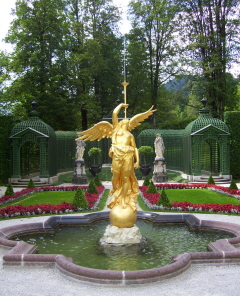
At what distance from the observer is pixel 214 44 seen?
3192 centimetres

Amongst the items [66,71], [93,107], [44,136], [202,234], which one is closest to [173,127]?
[93,107]

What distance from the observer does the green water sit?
688 cm

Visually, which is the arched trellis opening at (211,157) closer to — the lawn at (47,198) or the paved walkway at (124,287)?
the lawn at (47,198)

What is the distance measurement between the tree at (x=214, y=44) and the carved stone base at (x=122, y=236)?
2412cm

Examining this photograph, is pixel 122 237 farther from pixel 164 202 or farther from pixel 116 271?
pixel 164 202

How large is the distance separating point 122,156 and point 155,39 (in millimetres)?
31692

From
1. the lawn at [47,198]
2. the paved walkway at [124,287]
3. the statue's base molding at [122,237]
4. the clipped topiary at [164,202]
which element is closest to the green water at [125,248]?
the statue's base molding at [122,237]

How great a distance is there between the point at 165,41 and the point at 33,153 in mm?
19442

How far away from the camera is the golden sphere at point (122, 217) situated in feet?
26.2

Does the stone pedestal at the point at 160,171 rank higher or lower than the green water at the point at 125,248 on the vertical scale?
higher

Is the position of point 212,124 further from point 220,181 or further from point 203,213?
point 203,213

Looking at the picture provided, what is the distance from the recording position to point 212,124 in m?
23.2

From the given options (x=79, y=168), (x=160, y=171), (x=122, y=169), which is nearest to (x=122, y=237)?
(x=122, y=169)

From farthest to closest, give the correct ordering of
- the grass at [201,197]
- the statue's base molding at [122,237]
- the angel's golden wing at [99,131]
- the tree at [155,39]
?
the tree at [155,39] < the grass at [201,197] < the angel's golden wing at [99,131] < the statue's base molding at [122,237]
